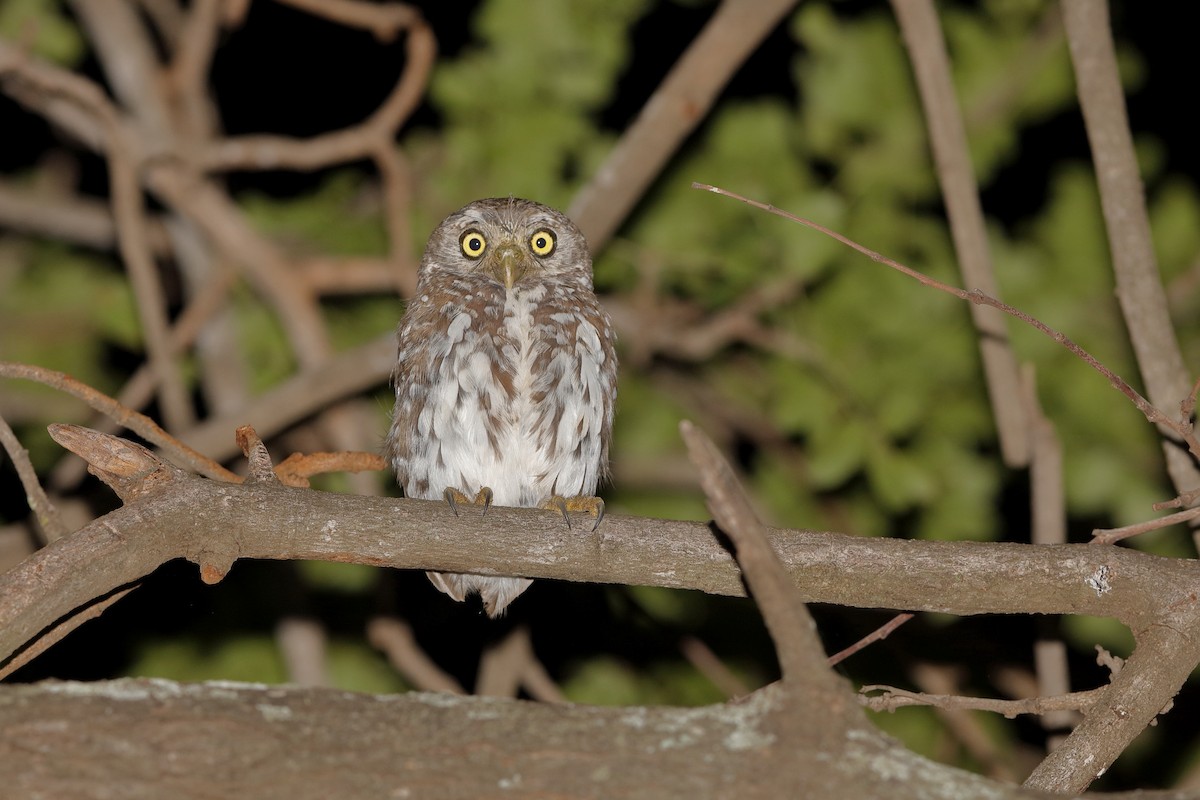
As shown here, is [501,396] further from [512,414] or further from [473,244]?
[473,244]

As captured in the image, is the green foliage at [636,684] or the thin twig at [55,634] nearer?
the thin twig at [55,634]

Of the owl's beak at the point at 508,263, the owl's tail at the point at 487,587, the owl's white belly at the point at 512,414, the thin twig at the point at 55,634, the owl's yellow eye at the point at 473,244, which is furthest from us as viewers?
the owl's yellow eye at the point at 473,244

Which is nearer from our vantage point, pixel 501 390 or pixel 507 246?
pixel 501 390

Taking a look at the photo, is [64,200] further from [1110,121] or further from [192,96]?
[1110,121]

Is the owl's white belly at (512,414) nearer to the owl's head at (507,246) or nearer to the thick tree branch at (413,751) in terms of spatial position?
the owl's head at (507,246)

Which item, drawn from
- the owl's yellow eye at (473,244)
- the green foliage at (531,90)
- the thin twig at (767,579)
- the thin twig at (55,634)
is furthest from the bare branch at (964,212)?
the thin twig at (55,634)

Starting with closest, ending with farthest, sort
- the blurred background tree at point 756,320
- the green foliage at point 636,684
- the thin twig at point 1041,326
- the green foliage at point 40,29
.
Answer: the thin twig at point 1041,326, the blurred background tree at point 756,320, the green foliage at point 40,29, the green foliage at point 636,684

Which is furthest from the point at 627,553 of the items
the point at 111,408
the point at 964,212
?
the point at 964,212

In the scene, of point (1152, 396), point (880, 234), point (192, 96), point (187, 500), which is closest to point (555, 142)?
point (880, 234)
